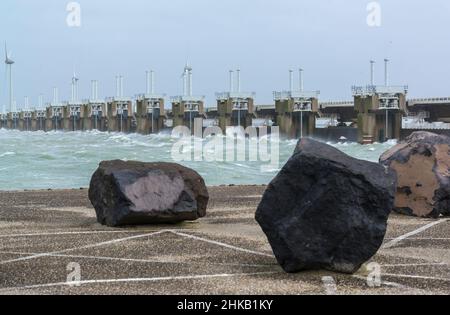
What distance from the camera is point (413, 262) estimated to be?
30.9 ft

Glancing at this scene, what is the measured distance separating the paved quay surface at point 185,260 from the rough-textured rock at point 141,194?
253 mm

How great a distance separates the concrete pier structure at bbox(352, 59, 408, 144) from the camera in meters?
71.1

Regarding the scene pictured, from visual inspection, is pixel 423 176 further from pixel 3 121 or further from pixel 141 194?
pixel 3 121

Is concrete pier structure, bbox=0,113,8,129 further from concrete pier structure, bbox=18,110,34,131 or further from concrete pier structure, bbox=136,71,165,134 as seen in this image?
concrete pier structure, bbox=136,71,165,134

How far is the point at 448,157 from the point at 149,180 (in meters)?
6.59

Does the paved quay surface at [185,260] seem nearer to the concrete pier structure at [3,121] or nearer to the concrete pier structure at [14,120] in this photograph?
the concrete pier structure at [14,120]

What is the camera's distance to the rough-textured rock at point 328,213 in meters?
8.37

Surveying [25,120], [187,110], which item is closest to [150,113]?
[187,110]

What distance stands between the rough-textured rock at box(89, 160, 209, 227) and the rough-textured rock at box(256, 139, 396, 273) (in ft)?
15.3

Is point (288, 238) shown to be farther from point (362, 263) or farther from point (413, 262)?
point (413, 262)

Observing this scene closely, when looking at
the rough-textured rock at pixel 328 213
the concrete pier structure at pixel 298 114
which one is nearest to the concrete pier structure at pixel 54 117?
the concrete pier structure at pixel 298 114

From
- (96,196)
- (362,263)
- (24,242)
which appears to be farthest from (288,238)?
(96,196)

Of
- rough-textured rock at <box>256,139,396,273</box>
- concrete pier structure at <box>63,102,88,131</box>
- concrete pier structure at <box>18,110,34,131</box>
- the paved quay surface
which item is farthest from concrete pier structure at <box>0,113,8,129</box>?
rough-textured rock at <box>256,139,396,273</box>

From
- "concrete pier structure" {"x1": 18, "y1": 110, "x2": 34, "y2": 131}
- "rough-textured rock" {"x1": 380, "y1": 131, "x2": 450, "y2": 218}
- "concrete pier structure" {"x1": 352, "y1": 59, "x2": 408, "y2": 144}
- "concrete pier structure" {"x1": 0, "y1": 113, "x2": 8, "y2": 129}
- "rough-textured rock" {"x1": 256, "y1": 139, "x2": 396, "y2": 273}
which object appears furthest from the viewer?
"concrete pier structure" {"x1": 0, "y1": 113, "x2": 8, "y2": 129}
